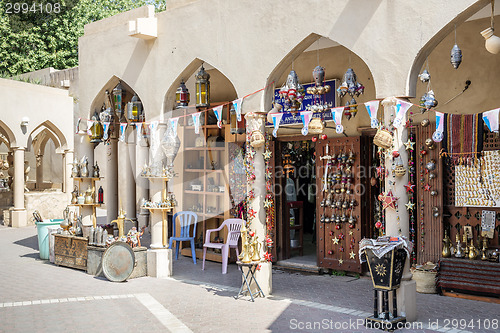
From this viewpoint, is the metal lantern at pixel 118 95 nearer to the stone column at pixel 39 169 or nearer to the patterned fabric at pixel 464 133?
the patterned fabric at pixel 464 133

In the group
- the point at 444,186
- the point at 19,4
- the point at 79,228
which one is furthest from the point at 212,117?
the point at 19,4

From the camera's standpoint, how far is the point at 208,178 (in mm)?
11312

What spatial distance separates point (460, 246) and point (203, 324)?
4218 millimetres

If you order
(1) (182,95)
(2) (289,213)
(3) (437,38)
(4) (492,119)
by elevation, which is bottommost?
(2) (289,213)

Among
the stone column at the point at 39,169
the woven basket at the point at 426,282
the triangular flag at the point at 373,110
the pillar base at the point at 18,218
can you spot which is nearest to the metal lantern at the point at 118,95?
the triangular flag at the point at 373,110

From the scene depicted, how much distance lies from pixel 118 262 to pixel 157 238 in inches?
32.5

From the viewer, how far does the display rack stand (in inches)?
434

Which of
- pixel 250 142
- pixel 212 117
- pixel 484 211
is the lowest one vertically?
pixel 484 211

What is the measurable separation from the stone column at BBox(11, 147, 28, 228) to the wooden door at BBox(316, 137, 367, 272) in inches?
470

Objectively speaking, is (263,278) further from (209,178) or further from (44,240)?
(44,240)

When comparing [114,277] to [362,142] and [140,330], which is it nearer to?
[140,330]

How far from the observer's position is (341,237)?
9.36m

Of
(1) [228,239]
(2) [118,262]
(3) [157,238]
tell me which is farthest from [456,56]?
(2) [118,262]

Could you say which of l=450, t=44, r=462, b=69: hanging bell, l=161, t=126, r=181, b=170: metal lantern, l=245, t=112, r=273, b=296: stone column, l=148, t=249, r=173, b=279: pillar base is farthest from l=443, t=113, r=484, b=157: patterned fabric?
l=148, t=249, r=173, b=279: pillar base
